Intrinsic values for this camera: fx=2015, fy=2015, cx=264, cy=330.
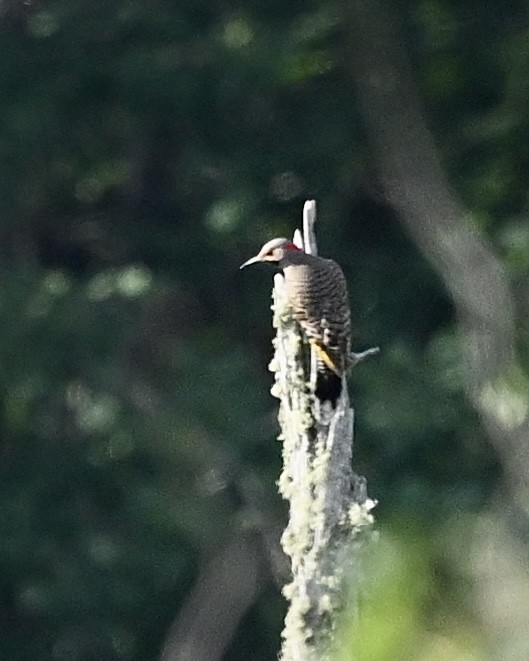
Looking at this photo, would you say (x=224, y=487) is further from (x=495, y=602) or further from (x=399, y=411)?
(x=495, y=602)

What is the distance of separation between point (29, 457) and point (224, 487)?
1398mm

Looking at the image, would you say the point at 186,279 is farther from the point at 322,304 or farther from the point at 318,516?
the point at 318,516

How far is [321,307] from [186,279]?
7303mm

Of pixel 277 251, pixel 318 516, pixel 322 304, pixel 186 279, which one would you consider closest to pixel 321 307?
pixel 322 304


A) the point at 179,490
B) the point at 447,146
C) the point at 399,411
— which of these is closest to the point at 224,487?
the point at 179,490

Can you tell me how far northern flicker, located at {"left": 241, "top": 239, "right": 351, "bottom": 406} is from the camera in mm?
3834

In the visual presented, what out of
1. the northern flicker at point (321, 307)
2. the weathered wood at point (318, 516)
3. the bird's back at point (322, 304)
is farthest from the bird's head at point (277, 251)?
the weathered wood at point (318, 516)

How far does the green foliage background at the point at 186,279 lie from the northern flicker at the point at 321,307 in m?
5.27

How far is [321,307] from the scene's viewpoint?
4797 mm

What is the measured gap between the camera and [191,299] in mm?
12242

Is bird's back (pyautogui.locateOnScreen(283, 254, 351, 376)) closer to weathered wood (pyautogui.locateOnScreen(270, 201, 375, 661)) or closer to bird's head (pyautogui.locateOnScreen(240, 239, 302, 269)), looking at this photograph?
→ bird's head (pyautogui.locateOnScreen(240, 239, 302, 269))

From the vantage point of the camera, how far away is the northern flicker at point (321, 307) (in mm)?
3834

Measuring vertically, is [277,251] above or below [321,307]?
above

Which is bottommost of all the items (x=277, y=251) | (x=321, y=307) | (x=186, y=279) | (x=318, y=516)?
(x=318, y=516)
